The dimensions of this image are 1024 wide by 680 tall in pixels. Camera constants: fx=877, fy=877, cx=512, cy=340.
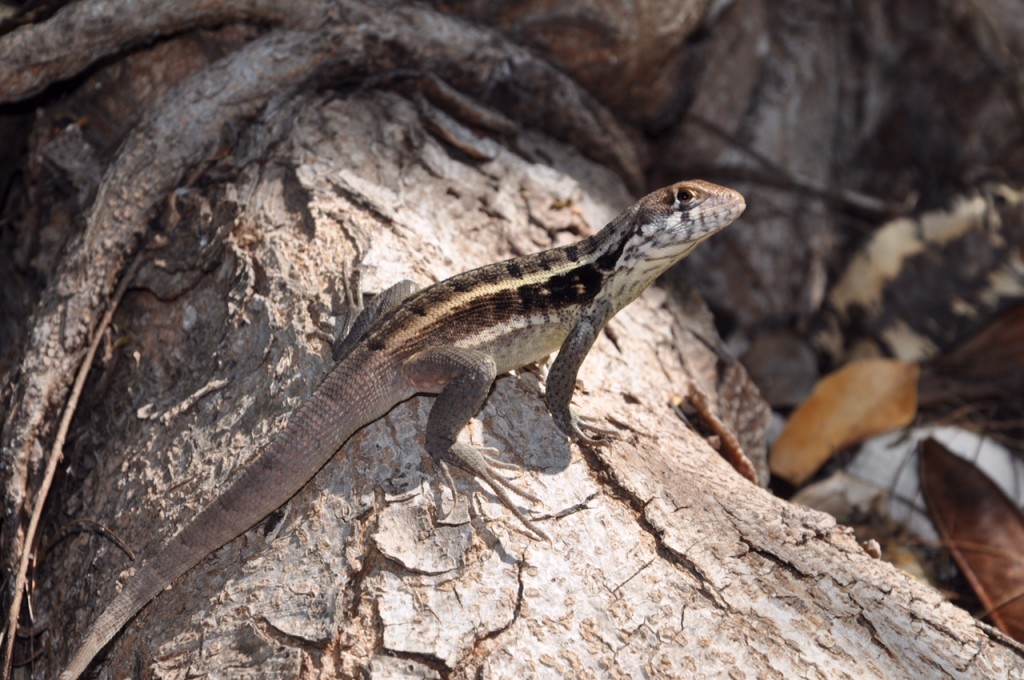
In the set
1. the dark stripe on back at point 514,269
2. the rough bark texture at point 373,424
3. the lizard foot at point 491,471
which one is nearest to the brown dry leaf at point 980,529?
the rough bark texture at point 373,424

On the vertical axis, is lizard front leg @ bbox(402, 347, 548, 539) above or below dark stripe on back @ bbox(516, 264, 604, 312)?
below

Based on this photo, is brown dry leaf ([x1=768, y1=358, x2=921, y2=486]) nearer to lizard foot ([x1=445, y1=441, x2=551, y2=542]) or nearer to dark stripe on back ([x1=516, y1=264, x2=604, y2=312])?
dark stripe on back ([x1=516, y1=264, x2=604, y2=312])

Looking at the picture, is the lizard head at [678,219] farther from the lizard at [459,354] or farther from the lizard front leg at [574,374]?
the lizard front leg at [574,374]

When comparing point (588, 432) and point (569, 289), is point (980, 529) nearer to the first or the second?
point (588, 432)

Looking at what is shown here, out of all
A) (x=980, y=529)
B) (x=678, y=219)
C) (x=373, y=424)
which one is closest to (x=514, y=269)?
(x=678, y=219)

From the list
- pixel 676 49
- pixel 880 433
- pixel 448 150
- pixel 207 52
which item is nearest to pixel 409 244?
pixel 448 150

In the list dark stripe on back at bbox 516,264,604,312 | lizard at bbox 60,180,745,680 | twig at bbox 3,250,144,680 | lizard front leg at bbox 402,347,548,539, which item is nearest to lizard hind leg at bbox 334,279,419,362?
lizard at bbox 60,180,745,680
